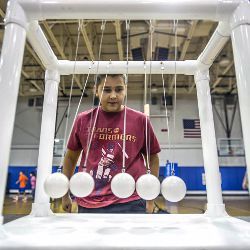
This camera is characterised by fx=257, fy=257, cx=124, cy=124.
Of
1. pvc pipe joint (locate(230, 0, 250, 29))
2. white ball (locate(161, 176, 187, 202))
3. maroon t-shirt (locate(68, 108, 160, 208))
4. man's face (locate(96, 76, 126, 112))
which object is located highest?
pvc pipe joint (locate(230, 0, 250, 29))

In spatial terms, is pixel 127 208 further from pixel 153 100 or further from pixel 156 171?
pixel 153 100

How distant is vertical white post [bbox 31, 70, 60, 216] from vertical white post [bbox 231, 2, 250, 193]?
2.42 feet

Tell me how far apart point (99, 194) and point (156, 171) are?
1.09 ft

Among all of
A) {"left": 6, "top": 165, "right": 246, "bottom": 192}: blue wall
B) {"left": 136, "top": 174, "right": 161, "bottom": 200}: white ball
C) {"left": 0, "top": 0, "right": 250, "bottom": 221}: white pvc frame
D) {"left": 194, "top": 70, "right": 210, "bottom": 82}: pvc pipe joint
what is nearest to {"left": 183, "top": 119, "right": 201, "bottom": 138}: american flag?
{"left": 6, "top": 165, "right": 246, "bottom": 192}: blue wall

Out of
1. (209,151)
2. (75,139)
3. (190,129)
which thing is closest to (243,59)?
(209,151)

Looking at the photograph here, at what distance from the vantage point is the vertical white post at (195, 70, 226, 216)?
1008 millimetres

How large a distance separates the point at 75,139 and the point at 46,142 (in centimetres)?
13

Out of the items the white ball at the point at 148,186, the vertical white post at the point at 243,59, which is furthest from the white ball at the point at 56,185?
the vertical white post at the point at 243,59

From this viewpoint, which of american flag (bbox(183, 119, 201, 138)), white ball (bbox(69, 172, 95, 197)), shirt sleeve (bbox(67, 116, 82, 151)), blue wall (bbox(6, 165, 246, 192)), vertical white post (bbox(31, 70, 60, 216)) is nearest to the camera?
white ball (bbox(69, 172, 95, 197))

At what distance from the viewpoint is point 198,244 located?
0.47 meters

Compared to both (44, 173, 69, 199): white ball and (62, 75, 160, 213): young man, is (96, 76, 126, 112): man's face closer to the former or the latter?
(62, 75, 160, 213): young man

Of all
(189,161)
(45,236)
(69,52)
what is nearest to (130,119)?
(45,236)

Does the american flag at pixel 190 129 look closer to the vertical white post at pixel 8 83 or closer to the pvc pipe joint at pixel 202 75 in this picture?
the pvc pipe joint at pixel 202 75

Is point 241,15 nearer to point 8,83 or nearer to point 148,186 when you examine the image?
point 148,186
